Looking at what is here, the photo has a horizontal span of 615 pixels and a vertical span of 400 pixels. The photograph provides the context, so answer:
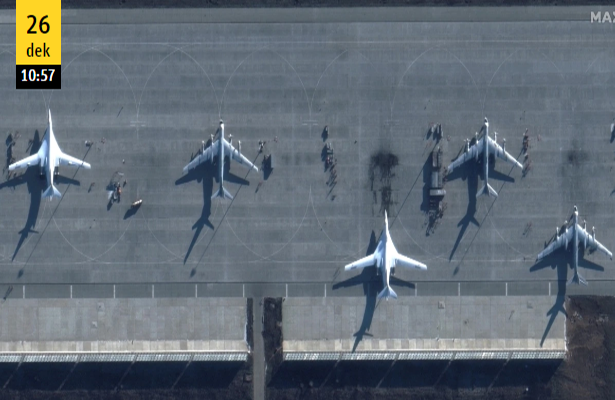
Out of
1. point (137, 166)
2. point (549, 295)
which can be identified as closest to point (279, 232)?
point (137, 166)

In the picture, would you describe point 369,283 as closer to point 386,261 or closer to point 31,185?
point 386,261

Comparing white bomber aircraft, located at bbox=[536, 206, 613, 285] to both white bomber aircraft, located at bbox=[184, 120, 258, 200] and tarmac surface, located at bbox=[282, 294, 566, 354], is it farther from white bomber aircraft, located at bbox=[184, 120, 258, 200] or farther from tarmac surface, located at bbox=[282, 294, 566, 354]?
white bomber aircraft, located at bbox=[184, 120, 258, 200]

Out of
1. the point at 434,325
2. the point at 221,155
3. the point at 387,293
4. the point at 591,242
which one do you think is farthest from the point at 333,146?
the point at 591,242

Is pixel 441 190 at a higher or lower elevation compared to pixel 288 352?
higher

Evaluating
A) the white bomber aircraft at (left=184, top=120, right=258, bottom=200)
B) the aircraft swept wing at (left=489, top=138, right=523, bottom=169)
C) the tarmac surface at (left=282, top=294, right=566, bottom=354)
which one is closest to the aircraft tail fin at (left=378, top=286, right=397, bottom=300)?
the tarmac surface at (left=282, top=294, right=566, bottom=354)

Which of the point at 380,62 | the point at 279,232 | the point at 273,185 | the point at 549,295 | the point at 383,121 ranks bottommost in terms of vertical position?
the point at 549,295

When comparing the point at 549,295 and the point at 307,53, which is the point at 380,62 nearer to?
the point at 307,53
